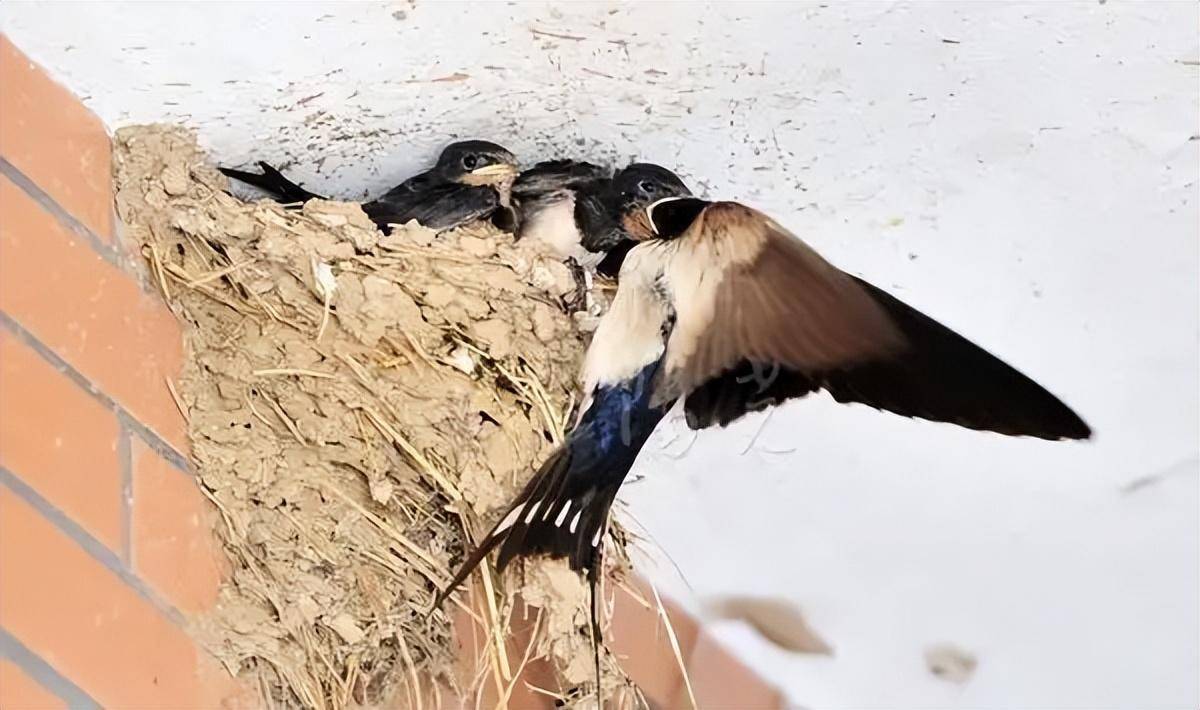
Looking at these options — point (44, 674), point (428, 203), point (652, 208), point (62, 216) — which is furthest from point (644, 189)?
point (44, 674)

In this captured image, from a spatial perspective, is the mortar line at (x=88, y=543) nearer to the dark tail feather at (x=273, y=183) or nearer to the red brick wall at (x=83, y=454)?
the red brick wall at (x=83, y=454)

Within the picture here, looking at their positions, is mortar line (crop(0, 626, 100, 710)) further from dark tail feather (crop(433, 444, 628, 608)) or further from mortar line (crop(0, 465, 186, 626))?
dark tail feather (crop(433, 444, 628, 608))

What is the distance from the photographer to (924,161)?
1.45 meters

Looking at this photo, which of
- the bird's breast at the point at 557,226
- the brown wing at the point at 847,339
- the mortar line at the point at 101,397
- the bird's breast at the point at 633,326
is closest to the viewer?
the mortar line at the point at 101,397

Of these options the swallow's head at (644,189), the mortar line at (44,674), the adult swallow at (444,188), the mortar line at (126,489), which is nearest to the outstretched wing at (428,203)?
the adult swallow at (444,188)

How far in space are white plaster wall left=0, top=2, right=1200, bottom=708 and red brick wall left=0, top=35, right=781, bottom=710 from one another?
11cm

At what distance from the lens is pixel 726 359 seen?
146 centimetres

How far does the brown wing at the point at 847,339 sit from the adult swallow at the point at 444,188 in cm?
28

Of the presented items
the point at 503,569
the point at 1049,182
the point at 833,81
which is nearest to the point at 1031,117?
the point at 1049,182

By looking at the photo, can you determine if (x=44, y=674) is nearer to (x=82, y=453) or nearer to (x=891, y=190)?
(x=82, y=453)

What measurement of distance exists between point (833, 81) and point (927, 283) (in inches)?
12.6

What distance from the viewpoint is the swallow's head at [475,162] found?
5.05ft

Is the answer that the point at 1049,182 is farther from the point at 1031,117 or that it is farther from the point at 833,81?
the point at 833,81

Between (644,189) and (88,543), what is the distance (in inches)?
26.5
